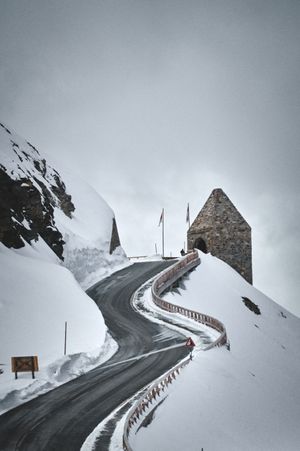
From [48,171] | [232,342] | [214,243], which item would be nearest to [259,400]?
[232,342]

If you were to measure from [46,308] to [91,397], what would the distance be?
31.4 feet

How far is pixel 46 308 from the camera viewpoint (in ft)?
70.6

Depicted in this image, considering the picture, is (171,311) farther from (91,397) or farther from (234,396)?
(91,397)

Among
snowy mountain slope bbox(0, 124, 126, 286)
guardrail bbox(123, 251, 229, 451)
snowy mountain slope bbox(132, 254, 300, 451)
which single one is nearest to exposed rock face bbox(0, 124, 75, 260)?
snowy mountain slope bbox(0, 124, 126, 286)

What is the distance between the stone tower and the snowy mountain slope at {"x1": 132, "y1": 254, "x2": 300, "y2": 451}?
52.6 ft

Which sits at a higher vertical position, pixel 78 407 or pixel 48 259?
pixel 48 259

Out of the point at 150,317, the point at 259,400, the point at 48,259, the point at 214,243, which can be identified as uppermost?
the point at 214,243

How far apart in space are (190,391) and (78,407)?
515 centimetres

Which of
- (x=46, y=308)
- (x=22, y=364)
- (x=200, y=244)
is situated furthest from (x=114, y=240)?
(x=22, y=364)

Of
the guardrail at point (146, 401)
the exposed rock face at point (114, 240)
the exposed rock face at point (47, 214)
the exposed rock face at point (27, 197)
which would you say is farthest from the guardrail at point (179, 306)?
the exposed rock face at point (114, 240)

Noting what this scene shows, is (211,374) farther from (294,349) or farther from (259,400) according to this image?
(294,349)

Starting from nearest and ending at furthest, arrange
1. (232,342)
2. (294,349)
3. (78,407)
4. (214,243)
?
(78,407), (232,342), (294,349), (214,243)

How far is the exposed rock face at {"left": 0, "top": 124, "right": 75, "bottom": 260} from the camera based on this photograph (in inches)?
1093

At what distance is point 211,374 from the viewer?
17109mm
